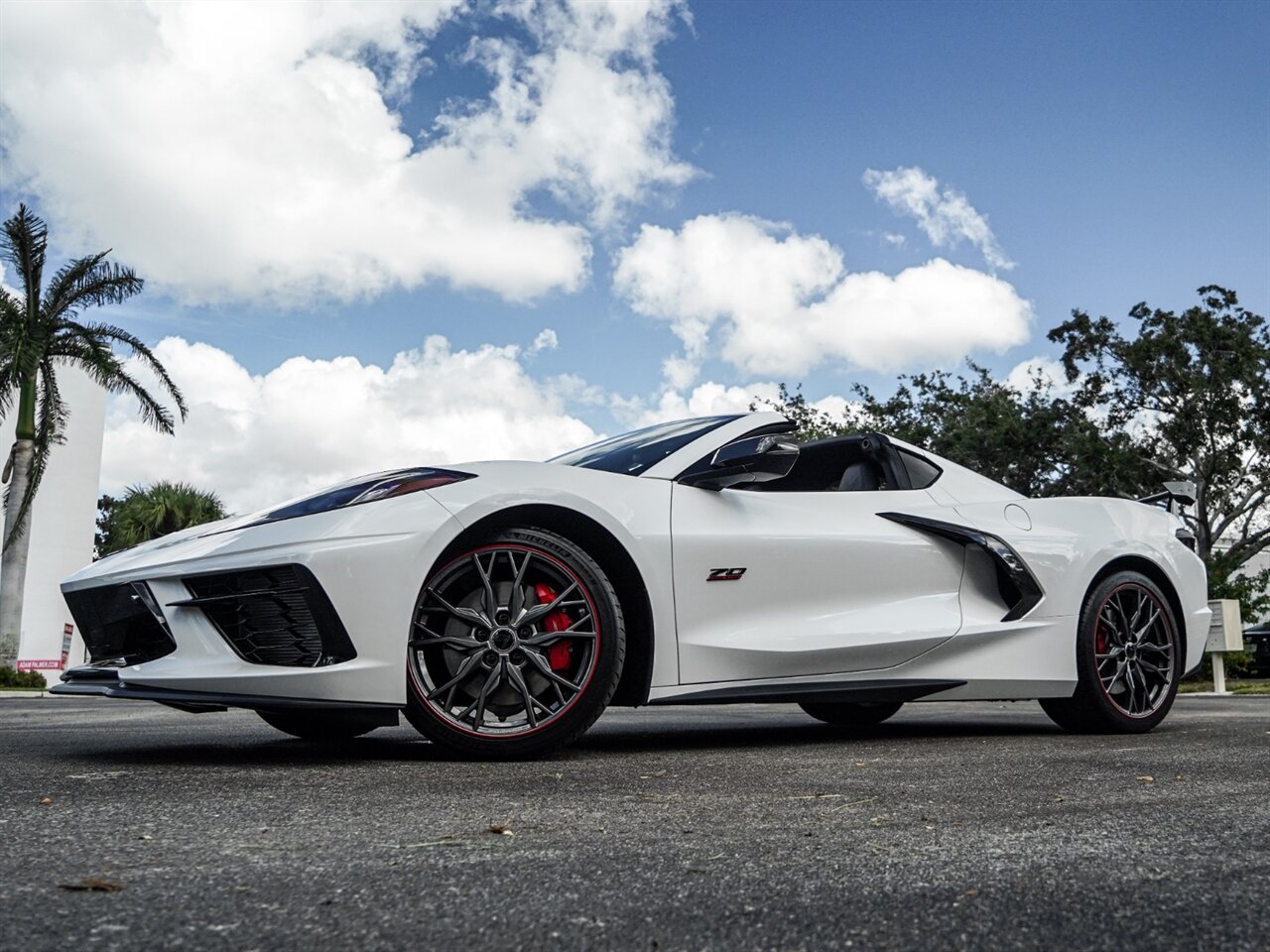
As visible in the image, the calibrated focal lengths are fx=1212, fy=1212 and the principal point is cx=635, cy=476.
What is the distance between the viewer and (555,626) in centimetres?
384

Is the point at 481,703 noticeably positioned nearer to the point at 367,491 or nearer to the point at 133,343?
the point at 367,491

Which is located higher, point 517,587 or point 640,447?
point 640,447

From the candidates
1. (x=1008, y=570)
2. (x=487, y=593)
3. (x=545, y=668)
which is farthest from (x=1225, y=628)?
(x=487, y=593)

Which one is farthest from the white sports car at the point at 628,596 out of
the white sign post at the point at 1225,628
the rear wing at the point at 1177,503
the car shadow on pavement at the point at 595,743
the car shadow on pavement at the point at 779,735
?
the white sign post at the point at 1225,628

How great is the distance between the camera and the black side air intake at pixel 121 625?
363 cm

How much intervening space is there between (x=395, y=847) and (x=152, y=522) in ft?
130

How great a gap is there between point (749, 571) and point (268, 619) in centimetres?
160

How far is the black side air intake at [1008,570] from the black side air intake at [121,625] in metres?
2.91

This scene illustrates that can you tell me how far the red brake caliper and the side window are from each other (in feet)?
6.07

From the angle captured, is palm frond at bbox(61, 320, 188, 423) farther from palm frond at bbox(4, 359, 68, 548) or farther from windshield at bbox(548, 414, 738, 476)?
windshield at bbox(548, 414, 738, 476)

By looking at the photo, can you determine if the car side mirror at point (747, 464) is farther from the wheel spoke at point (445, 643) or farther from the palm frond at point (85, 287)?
the palm frond at point (85, 287)

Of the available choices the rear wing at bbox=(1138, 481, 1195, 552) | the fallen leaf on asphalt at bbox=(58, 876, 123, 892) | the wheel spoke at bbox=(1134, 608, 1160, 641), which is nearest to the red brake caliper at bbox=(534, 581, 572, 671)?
the fallen leaf on asphalt at bbox=(58, 876, 123, 892)

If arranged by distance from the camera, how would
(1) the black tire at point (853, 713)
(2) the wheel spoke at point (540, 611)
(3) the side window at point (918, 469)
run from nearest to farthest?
(2) the wheel spoke at point (540, 611) → (3) the side window at point (918, 469) → (1) the black tire at point (853, 713)

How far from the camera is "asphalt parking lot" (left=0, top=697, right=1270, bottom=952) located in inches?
A: 62.9
